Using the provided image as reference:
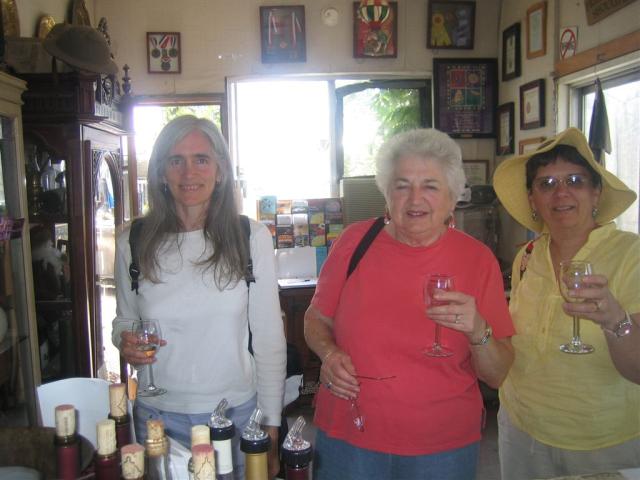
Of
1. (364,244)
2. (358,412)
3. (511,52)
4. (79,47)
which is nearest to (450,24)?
(511,52)

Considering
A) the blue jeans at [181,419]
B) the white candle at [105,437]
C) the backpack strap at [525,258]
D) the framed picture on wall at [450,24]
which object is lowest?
the blue jeans at [181,419]

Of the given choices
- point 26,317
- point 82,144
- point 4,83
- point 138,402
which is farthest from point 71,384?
point 82,144

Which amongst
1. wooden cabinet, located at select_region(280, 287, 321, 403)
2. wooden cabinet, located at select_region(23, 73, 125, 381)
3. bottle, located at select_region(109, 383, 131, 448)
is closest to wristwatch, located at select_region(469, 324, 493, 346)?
bottle, located at select_region(109, 383, 131, 448)

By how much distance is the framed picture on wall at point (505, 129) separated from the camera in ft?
12.7

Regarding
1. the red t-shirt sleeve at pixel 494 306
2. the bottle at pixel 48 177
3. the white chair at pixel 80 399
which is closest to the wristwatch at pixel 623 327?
the red t-shirt sleeve at pixel 494 306

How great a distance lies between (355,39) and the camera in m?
4.00

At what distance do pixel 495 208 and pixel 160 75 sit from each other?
2.46m

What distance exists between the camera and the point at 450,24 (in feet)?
13.3

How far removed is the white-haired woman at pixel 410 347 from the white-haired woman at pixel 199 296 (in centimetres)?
18

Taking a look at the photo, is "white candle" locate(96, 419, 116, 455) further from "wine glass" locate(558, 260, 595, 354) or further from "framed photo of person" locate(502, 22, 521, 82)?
"framed photo of person" locate(502, 22, 521, 82)

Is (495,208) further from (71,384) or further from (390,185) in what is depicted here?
(71,384)

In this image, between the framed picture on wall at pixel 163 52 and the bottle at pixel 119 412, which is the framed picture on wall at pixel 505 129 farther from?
the bottle at pixel 119 412

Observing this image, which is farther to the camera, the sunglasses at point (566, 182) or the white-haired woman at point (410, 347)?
the sunglasses at point (566, 182)

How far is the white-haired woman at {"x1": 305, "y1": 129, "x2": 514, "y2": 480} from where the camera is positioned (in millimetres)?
1420
